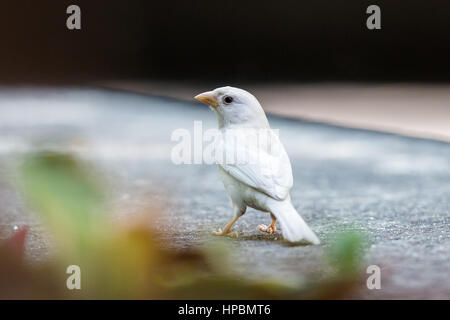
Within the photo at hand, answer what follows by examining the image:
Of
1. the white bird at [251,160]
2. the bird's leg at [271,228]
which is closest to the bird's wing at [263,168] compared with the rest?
the white bird at [251,160]

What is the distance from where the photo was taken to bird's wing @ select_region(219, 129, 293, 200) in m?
1.43

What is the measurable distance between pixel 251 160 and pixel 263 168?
31 millimetres

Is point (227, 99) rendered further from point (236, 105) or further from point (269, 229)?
point (269, 229)

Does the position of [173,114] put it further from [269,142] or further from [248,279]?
[248,279]

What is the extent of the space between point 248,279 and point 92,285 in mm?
275

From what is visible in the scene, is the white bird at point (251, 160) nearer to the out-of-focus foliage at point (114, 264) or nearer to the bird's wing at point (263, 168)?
the bird's wing at point (263, 168)

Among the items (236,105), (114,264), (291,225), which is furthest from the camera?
(236,105)

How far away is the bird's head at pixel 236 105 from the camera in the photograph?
1.49m

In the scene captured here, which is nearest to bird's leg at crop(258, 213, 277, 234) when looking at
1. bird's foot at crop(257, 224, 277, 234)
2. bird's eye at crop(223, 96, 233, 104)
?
bird's foot at crop(257, 224, 277, 234)

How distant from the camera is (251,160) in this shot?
4.79 ft

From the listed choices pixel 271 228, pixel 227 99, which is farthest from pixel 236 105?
pixel 271 228

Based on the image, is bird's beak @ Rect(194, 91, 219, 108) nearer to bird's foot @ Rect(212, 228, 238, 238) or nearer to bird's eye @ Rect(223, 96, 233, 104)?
bird's eye @ Rect(223, 96, 233, 104)

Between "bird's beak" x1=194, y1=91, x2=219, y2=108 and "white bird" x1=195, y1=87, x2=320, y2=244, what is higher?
"bird's beak" x1=194, y1=91, x2=219, y2=108

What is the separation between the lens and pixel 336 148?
2395 millimetres
